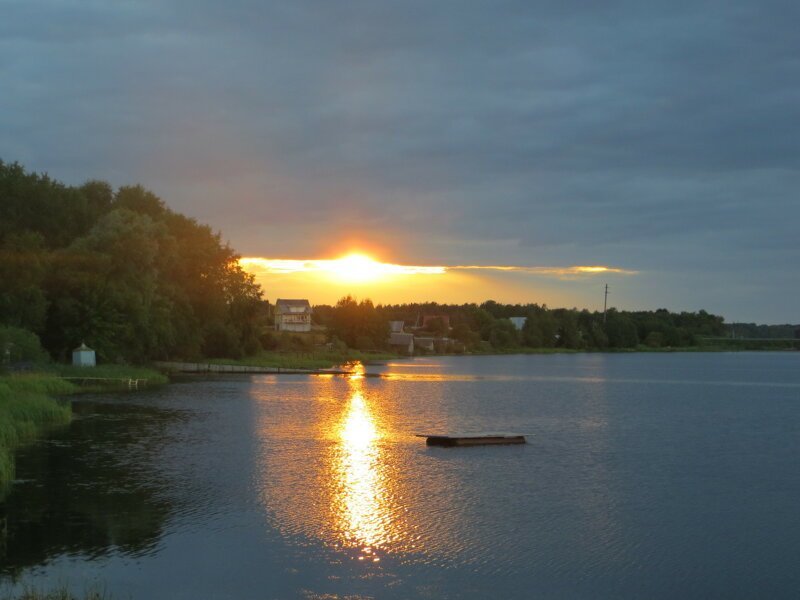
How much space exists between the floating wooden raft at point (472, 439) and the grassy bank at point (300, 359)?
5428 centimetres

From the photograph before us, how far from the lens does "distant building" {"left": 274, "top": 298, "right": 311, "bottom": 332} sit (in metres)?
171

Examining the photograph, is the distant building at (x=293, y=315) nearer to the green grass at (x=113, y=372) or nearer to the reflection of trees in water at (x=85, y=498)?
the green grass at (x=113, y=372)

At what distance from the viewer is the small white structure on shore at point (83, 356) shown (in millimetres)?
64500

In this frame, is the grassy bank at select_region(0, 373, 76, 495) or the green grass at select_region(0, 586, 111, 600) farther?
the grassy bank at select_region(0, 373, 76, 495)

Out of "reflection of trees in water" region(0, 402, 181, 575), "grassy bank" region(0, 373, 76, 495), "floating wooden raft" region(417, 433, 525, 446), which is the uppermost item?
"grassy bank" region(0, 373, 76, 495)

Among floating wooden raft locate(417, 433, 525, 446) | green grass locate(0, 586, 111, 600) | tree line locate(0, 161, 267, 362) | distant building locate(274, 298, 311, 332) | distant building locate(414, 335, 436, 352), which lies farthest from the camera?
distant building locate(414, 335, 436, 352)

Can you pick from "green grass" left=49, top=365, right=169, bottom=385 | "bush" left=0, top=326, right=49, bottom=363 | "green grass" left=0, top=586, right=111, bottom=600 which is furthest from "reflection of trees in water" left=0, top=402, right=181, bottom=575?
"green grass" left=49, top=365, right=169, bottom=385

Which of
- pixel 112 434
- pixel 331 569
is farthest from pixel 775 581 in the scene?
pixel 112 434

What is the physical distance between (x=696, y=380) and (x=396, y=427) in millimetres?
62462

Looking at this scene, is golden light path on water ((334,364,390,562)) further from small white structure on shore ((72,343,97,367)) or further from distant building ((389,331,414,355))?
distant building ((389,331,414,355))

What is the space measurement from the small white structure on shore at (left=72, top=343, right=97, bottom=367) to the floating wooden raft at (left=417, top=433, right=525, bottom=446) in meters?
36.3

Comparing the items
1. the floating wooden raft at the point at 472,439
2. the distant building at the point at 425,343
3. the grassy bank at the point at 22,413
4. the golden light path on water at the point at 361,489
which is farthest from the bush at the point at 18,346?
the distant building at the point at 425,343

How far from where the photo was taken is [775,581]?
19.0m

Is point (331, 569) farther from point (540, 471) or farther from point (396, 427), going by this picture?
point (396, 427)
